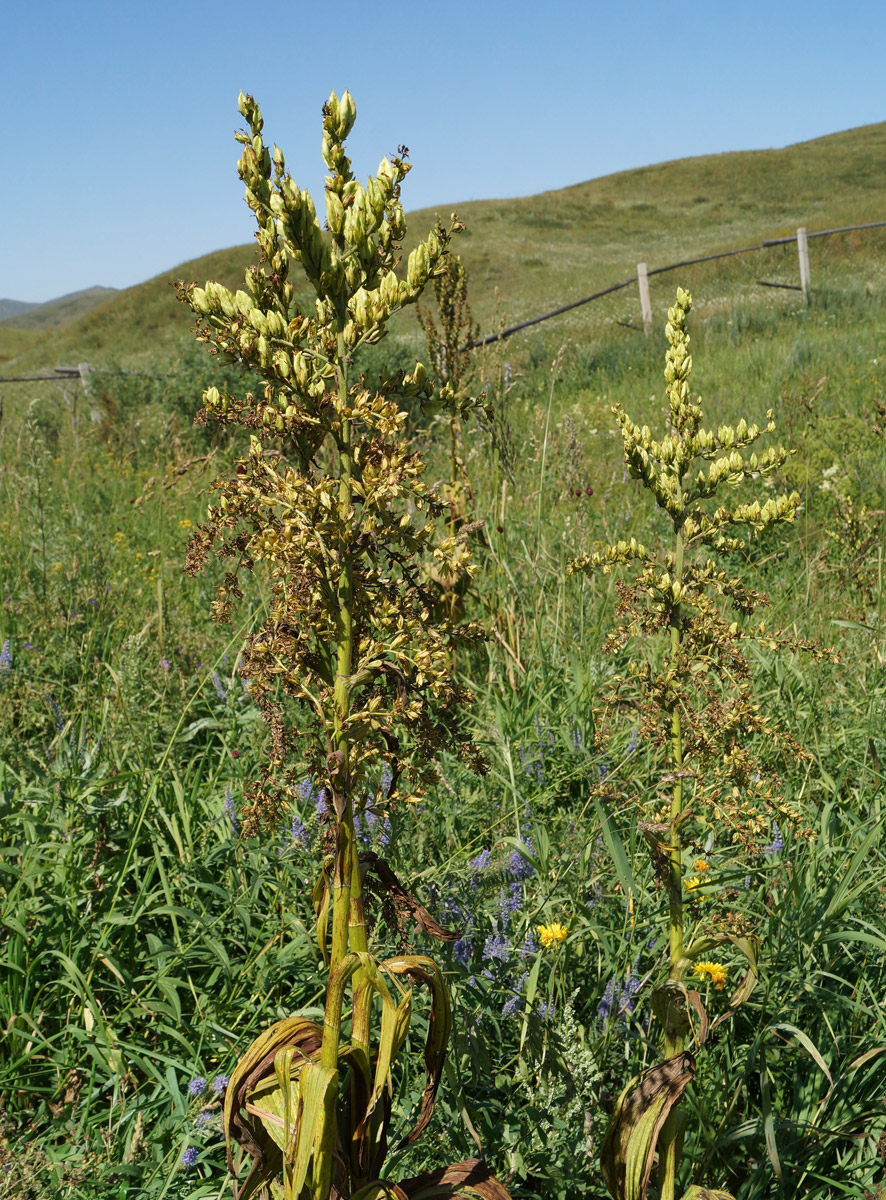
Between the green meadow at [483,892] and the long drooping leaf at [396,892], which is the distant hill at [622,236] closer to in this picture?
the green meadow at [483,892]

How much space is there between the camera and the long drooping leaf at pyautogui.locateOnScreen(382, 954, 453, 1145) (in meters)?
1.09

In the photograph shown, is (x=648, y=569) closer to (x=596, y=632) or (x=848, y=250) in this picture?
(x=596, y=632)

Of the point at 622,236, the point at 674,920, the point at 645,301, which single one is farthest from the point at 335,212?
the point at 622,236

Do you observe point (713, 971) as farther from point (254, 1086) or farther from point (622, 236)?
point (622, 236)

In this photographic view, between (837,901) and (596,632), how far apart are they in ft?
4.94

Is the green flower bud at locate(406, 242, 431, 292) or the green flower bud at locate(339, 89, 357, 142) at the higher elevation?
the green flower bud at locate(339, 89, 357, 142)

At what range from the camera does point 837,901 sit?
1784mm

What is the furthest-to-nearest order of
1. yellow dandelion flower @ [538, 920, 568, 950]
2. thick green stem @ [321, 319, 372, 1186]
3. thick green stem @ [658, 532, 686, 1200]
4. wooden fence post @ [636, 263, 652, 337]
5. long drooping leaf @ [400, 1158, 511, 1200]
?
wooden fence post @ [636, 263, 652, 337]
yellow dandelion flower @ [538, 920, 568, 950]
thick green stem @ [658, 532, 686, 1200]
long drooping leaf @ [400, 1158, 511, 1200]
thick green stem @ [321, 319, 372, 1186]

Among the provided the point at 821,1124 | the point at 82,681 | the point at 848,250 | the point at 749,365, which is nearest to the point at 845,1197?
the point at 821,1124

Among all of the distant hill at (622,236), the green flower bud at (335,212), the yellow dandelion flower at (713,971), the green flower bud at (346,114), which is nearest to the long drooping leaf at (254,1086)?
the yellow dandelion flower at (713,971)

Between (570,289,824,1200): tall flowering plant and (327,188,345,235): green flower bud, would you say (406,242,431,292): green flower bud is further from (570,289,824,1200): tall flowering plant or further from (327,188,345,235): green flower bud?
(570,289,824,1200): tall flowering plant

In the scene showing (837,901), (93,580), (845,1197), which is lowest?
(845,1197)

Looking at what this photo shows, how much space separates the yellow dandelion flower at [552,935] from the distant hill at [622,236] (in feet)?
68.7

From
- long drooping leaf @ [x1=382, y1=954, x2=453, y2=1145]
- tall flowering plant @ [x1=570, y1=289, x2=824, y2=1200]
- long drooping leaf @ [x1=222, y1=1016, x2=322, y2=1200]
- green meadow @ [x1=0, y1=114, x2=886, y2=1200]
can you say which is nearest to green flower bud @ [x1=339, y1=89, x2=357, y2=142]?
green meadow @ [x1=0, y1=114, x2=886, y2=1200]
